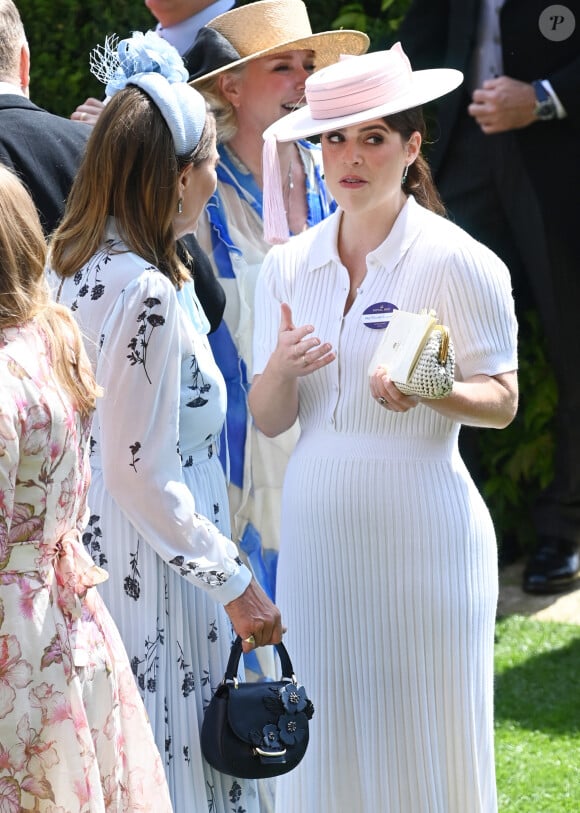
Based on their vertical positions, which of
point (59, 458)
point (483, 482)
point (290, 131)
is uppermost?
point (290, 131)

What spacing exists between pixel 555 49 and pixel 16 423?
3.94 meters

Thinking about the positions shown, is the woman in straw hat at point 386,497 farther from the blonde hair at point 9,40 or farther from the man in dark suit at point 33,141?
the blonde hair at point 9,40

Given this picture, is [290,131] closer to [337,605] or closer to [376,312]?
[376,312]

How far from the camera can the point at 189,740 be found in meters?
2.93

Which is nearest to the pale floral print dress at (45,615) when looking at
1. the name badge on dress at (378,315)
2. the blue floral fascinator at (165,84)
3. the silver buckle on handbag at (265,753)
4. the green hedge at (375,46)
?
the silver buckle on handbag at (265,753)

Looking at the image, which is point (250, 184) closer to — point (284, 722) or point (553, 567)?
point (284, 722)

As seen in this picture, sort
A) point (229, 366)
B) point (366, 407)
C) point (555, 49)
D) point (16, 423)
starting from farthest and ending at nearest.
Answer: point (555, 49), point (229, 366), point (366, 407), point (16, 423)

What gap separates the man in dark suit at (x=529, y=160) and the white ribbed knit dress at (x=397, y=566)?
2.42 meters

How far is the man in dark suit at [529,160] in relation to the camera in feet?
18.3

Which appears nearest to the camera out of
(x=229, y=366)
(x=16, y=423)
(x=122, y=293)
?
(x=16, y=423)

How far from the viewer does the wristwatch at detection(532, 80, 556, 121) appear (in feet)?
18.1

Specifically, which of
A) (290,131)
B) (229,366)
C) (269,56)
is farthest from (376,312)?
(269,56)

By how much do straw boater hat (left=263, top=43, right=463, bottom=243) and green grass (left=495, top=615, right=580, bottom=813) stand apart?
6.97ft

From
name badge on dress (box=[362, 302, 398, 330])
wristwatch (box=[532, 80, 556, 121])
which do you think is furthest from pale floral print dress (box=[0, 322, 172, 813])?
wristwatch (box=[532, 80, 556, 121])
